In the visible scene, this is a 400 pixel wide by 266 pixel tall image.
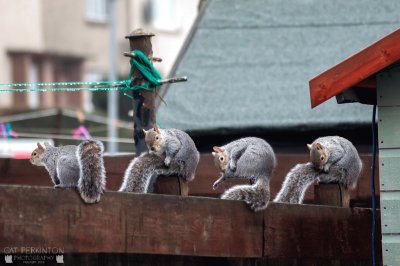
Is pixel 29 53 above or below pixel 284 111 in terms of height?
above

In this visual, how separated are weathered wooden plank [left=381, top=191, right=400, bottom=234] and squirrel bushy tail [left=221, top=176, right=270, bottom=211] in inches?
25.0

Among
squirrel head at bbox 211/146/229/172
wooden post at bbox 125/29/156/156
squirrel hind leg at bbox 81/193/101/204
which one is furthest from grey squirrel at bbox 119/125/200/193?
wooden post at bbox 125/29/156/156

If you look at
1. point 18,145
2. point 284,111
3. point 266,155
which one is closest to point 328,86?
point 266,155

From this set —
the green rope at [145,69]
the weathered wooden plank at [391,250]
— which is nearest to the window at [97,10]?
the green rope at [145,69]

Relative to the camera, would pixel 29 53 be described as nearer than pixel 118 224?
No

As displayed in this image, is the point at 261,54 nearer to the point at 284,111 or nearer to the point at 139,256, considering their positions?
the point at 284,111

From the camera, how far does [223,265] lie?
699cm

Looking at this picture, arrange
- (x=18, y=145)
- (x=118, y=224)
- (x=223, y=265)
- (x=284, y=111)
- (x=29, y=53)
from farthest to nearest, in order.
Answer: (x=29, y=53)
(x=18, y=145)
(x=284, y=111)
(x=223, y=265)
(x=118, y=224)

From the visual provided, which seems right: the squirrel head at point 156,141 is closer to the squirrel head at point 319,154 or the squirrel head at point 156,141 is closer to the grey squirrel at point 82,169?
the grey squirrel at point 82,169

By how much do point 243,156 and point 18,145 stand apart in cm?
918

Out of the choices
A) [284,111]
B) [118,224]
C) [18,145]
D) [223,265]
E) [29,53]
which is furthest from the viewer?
[29,53]

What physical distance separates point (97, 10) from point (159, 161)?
3256cm

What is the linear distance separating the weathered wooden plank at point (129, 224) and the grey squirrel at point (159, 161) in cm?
45

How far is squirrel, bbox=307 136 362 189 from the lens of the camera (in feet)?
24.0
